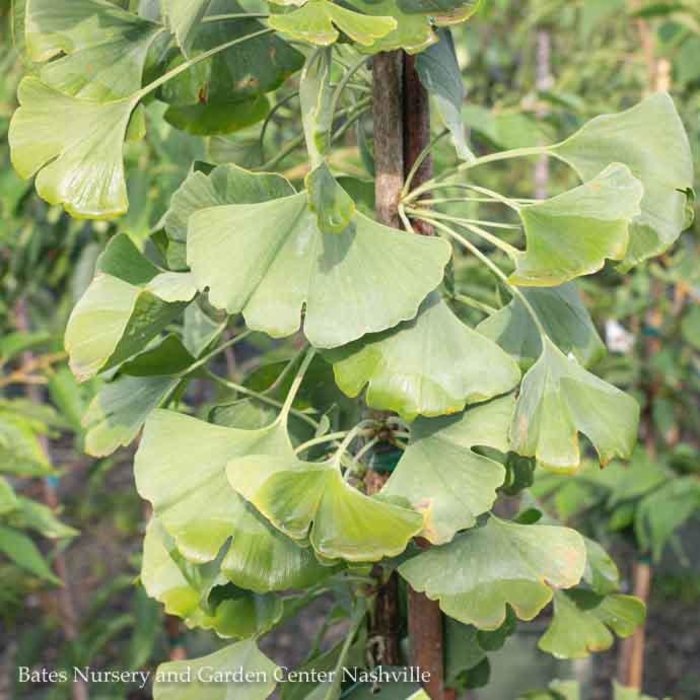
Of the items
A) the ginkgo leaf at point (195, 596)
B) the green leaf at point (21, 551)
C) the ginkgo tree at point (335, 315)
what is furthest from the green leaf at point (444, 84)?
the green leaf at point (21, 551)

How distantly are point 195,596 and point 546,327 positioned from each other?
1.11 ft

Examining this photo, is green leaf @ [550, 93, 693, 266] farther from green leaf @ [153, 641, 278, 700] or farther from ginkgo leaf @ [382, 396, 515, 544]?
green leaf @ [153, 641, 278, 700]

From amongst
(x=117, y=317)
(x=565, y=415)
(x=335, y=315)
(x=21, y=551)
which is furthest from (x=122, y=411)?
(x=21, y=551)

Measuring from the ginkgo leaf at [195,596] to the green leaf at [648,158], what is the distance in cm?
38

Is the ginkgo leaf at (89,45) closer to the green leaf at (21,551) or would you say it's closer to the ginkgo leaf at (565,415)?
the ginkgo leaf at (565,415)

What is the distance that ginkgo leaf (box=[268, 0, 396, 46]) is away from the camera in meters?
0.61

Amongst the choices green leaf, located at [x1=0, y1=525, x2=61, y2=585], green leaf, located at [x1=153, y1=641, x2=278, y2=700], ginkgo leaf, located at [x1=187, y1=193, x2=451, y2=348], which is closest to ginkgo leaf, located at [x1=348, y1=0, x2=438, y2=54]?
ginkgo leaf, located at [x1=187, y1=193, x2=451, y2=348]

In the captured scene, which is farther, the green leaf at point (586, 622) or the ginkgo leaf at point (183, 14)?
the green leaf at point (586, 622)

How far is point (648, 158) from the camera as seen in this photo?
77cm

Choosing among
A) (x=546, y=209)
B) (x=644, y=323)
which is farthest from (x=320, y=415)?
(x=644, y=323)

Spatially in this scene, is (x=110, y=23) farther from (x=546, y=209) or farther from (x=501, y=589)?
(x=501, y=589)

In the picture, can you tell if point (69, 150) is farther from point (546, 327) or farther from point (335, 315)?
point (546, 327)

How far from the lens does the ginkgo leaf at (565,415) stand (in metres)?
0.70

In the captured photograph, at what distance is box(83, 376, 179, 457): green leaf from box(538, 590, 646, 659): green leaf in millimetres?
394
